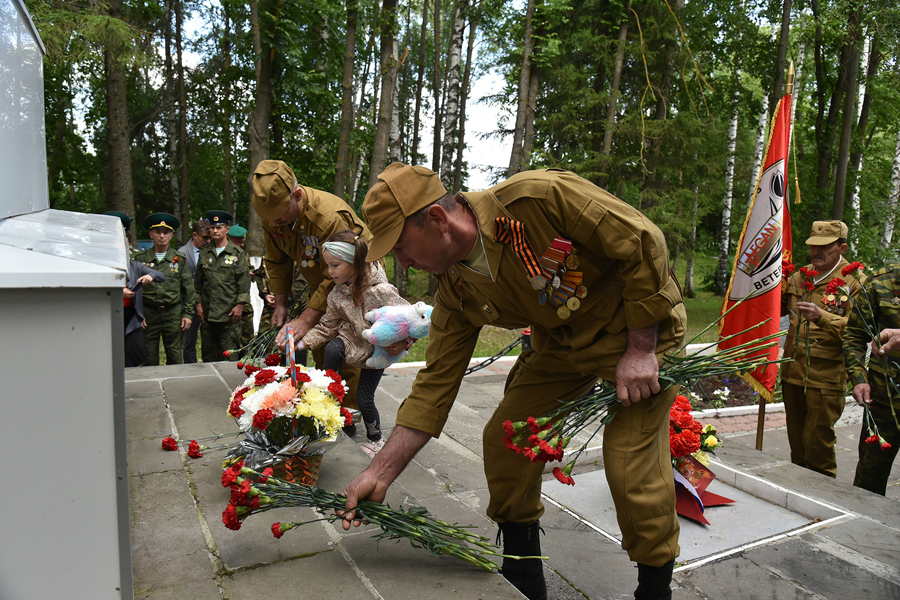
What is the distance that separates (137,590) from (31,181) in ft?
9.24

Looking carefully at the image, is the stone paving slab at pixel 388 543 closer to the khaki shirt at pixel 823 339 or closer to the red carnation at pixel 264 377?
A: the red carnation at pixel 264 377

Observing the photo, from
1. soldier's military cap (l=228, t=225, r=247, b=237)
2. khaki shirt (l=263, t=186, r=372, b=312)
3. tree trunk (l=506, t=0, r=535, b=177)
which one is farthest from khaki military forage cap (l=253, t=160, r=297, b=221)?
tree trunk (l=506, t=0, r=535, b=177)

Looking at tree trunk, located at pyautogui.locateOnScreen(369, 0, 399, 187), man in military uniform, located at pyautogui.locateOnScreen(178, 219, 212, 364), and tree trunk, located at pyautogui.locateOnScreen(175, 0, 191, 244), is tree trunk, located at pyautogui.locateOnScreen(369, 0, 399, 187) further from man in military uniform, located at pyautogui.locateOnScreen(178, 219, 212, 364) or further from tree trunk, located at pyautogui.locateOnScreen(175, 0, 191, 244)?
tree trunk, located at pyautogui.locateOnScreen(175, 0, 191, 244)

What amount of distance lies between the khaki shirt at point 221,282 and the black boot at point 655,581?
19.6 feet

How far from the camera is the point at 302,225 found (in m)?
4.49

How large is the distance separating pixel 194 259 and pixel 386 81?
5.05 m

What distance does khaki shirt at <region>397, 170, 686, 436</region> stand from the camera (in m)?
2.13

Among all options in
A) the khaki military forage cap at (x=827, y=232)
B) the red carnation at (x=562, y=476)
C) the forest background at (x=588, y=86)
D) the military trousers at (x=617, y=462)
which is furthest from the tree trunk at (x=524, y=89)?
the red carnation at (x=562, y=476)

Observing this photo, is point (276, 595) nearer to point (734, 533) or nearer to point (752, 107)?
point (734, 533)

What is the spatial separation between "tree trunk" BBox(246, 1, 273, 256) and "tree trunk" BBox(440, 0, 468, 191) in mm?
3770

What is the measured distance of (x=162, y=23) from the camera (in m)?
21.4

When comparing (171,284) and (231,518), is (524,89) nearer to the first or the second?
(171,284)

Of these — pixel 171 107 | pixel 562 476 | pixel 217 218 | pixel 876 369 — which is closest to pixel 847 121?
pixel 876 369

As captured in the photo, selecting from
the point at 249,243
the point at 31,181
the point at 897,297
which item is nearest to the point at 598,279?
the point at 897,297
